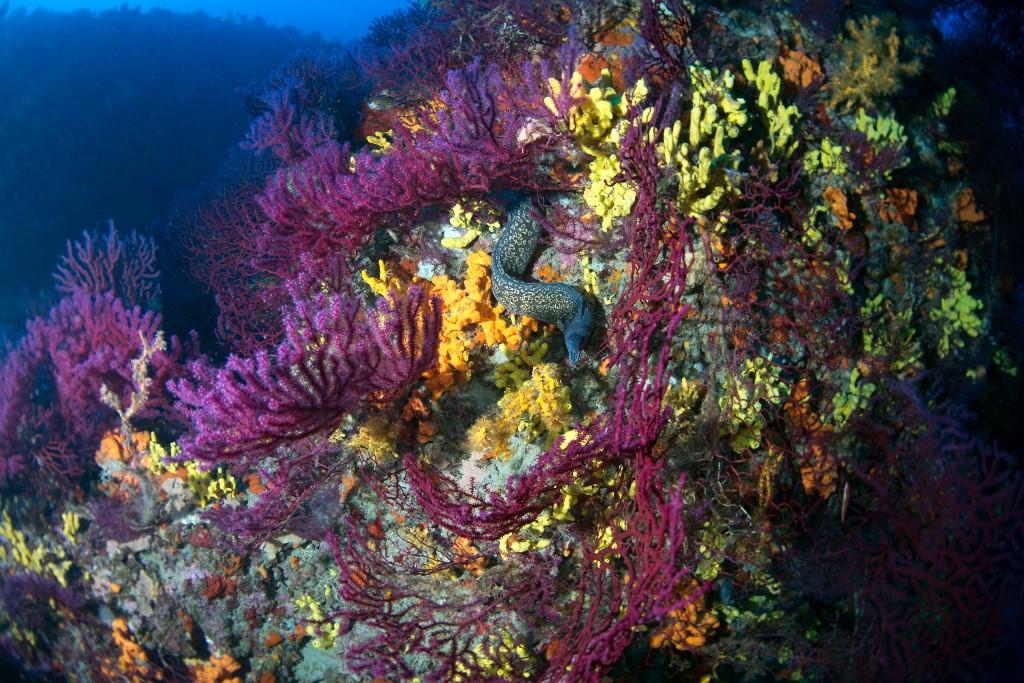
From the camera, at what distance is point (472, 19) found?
19.6ft

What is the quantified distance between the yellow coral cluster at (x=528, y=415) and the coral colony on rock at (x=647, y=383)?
0.03 metres

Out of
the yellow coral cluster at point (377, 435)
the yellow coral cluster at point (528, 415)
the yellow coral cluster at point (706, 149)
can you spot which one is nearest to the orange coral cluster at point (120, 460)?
the yellow coral cluster at point (377, 435)

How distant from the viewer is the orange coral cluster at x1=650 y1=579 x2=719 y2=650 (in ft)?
11.5

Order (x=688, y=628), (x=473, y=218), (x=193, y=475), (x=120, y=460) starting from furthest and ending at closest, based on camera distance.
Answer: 1. (x=120, y=460)
2. (x=193, y=475)
3. (x=473, y=218)
4. (x=688, y=628)

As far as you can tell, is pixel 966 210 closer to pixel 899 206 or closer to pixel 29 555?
pixel 899 206

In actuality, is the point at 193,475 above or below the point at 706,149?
below

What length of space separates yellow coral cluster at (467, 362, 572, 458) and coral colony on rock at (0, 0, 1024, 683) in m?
0.03

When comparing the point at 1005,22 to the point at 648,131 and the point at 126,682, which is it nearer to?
the point at 648,131

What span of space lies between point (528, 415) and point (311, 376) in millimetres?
1456

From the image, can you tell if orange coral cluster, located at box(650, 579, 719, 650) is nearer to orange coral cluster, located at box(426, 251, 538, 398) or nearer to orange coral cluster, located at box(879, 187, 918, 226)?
orange coral cluster, located at box(426, 251, 538, 398)

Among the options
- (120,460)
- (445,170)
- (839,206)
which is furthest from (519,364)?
(120,460)

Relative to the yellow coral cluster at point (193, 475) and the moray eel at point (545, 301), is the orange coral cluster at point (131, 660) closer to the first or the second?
the yellow coral cluster at point (193, 475)

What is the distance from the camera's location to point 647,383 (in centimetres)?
344

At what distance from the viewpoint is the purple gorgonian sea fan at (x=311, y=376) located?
9.41 feet
